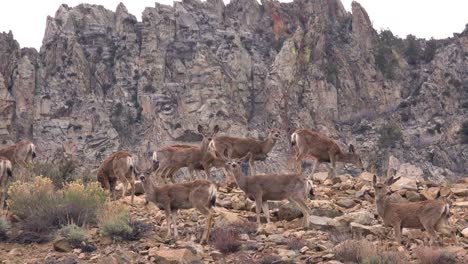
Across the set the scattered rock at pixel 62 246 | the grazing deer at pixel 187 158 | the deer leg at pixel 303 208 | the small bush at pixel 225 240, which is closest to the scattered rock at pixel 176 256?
the small bush at pixel 225 240

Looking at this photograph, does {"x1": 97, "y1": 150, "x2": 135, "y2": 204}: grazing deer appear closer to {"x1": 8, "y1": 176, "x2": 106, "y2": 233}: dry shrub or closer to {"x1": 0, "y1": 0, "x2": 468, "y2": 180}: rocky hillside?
{"x1": 8, "y1": 176, "x2": 106, "y2": 233}: dry shrub

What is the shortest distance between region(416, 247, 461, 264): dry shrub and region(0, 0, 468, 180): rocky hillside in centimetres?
6094

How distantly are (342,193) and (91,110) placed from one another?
70831 mm

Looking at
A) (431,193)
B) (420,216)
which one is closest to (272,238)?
(420,216)

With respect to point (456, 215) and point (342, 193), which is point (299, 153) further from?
point (456, 215)

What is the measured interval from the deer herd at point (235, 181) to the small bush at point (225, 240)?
0.71 ft

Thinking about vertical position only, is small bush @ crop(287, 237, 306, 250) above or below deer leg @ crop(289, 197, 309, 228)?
below

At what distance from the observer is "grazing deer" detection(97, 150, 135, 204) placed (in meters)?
16.0

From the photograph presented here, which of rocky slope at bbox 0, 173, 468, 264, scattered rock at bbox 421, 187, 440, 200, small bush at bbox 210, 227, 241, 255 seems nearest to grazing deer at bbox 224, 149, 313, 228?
rocky slope at bbox 0, 173, 468, 264

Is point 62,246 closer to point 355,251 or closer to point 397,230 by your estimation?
point 355,251

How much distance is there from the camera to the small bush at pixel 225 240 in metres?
11.0

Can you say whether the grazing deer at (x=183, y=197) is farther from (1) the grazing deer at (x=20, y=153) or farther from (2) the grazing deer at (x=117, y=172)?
(1) the grazing deer at (x=20, y=153)

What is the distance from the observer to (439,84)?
8169 centimetres

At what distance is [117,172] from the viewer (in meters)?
16.1
